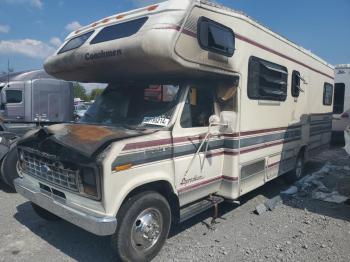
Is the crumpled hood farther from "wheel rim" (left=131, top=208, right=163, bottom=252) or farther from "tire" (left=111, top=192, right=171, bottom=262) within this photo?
"wheel rim" (left=131, top=208, right=163, bottom=252)

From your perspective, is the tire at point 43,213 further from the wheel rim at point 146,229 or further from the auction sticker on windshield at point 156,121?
the auction sticker on windshield at point 156,121

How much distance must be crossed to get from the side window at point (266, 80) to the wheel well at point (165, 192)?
210 cm

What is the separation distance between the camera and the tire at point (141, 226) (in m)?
3.68

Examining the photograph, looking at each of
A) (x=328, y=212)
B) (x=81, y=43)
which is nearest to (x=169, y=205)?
(x=81, y=43)

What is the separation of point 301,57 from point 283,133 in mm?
1879

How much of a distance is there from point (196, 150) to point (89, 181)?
60.9 inches

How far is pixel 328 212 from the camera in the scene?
573cm

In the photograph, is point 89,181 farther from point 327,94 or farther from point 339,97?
point 339,97

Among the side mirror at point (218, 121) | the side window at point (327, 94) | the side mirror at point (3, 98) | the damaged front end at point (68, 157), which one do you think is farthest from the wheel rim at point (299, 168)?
the side mirror at point (3, 98)

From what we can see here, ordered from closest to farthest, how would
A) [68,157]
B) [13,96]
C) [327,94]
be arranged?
[68,157] → [327,94] → [13,96]

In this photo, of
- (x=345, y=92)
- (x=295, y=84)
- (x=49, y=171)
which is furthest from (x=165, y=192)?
(x=345, y=92)

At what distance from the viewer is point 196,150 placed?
4.52 meters

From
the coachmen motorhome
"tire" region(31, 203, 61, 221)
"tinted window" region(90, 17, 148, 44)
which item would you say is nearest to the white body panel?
the coachmen motorhome

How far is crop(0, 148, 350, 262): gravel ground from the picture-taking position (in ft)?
13.9
